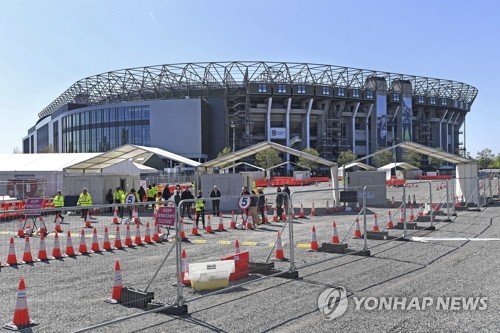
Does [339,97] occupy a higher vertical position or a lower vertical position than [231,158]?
higher

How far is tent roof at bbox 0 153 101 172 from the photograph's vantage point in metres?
38.7

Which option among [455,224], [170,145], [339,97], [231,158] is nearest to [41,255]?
[455,224]

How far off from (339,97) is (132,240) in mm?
92603

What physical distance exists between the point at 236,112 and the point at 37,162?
61.5m

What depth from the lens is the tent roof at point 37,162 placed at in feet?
127

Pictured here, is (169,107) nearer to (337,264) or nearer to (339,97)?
(339,97)

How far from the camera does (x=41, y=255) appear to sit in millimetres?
12992

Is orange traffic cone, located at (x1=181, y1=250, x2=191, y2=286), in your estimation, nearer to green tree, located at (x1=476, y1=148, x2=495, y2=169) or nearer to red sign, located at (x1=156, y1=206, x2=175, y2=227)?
red sign, located at (x1=156, y1=206, x2=175, y2=227)

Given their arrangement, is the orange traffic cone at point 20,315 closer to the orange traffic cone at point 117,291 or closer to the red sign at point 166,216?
the orange traffic cone at point 117,291

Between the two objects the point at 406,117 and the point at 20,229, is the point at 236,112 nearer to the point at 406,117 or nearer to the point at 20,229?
the point at 406,117

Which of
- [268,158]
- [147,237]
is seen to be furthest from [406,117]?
[147,237]

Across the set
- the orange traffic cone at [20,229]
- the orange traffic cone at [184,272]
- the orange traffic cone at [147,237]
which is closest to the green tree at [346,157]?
the orange traffic cone at [147,237]

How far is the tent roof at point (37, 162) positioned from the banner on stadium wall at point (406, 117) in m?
88.9

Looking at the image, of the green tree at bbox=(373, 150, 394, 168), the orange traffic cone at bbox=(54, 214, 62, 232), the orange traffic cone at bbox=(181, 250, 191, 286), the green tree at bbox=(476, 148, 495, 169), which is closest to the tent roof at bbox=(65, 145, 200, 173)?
the orange traffic cone at bbox=(54, 214, 62, 232)
